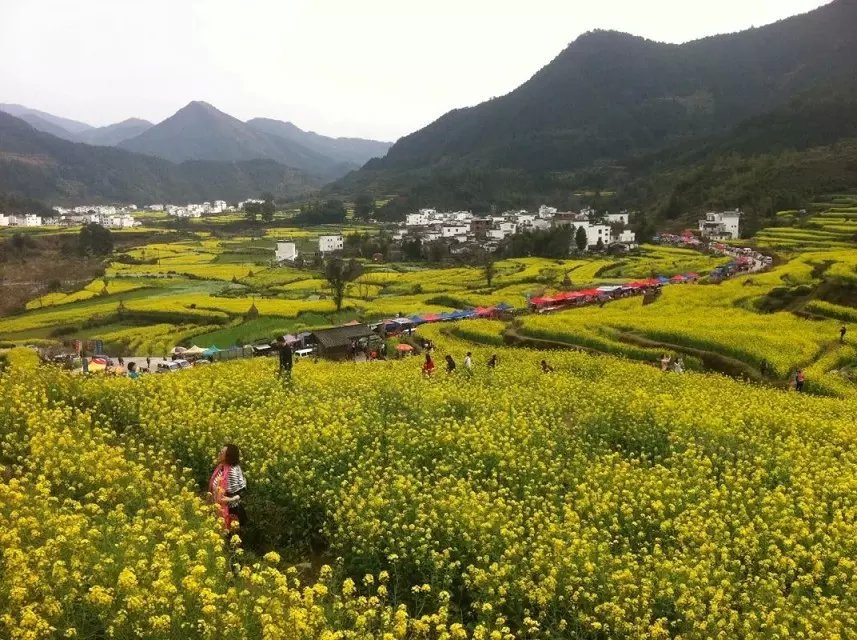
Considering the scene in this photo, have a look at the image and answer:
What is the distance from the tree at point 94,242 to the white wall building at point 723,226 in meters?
72.0

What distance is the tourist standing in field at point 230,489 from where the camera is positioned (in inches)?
317

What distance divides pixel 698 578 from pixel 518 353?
62.5ft

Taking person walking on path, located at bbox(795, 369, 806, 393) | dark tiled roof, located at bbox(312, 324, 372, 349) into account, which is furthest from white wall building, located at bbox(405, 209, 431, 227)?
person walking on path, located at bbox(795, 369, 806, 393)

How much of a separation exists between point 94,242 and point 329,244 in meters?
29.3

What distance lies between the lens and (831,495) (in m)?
9.98

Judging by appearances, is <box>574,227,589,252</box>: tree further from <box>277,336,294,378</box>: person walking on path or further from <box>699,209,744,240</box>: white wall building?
<box>277,336,294,378</box>: person walking on path

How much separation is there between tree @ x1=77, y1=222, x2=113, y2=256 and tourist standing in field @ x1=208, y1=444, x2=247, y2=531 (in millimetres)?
85329

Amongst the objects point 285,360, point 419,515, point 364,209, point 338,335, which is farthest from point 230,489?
point 364,209

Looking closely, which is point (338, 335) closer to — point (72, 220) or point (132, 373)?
point (132, 373)

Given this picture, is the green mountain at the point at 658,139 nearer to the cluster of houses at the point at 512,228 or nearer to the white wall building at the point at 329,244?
the cluster of houses at the point at 512,228

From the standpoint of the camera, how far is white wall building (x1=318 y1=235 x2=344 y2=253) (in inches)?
3494

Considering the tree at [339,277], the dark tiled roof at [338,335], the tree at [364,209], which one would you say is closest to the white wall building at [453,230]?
the tree at [364,209]

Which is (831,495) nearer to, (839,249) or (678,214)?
(839,249)

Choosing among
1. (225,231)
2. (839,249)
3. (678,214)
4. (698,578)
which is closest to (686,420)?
(698,578)
